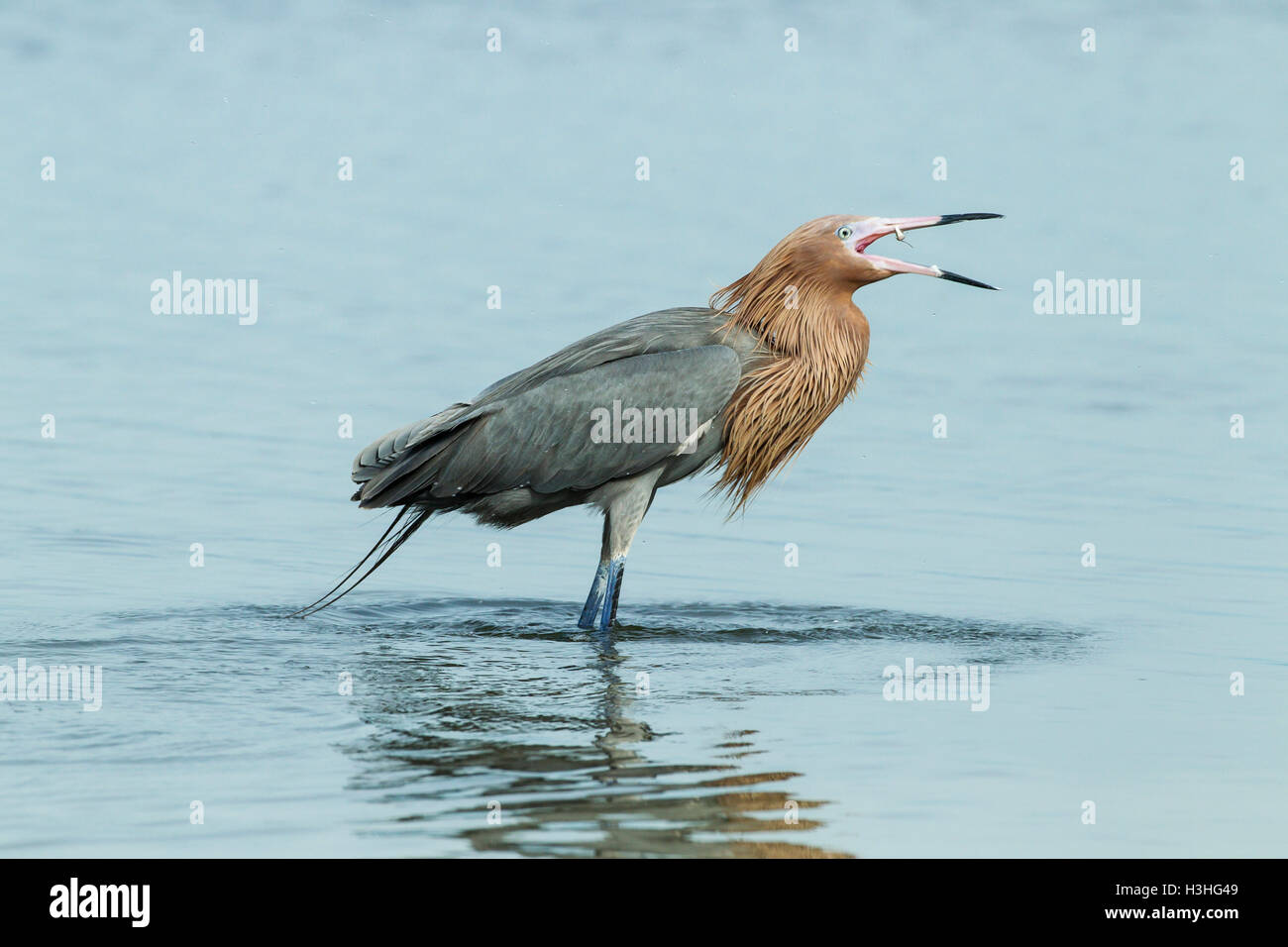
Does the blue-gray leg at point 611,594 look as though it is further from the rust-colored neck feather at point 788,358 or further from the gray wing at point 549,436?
the rust-colored neck feather at point 788,358

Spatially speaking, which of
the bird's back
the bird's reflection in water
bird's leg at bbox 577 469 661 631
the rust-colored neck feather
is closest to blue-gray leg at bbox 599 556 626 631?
bird's leg at bbox 577 469 661 631

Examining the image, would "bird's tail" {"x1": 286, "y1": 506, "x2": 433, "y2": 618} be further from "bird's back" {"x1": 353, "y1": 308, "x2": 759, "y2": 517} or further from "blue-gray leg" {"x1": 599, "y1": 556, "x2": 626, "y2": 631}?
"blue-gray leg" {"x1": 599, "y1": 556, "x2": 626, "y2": 631}

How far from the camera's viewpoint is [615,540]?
35.6ft

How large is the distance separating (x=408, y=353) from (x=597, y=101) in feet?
26.7

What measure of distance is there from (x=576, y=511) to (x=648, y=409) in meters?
3.59

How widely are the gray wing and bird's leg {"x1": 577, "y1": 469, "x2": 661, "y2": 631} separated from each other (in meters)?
0.13

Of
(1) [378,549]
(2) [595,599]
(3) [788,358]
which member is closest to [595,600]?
(2) [595,599]

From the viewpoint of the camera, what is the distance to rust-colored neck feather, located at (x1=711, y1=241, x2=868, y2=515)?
10.9m

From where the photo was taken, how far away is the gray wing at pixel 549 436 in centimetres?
1064

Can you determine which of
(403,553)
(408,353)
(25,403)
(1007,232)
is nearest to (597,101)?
(1007,232)

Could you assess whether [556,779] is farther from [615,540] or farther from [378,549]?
[378,549]

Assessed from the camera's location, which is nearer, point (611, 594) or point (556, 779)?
point (556, 779)

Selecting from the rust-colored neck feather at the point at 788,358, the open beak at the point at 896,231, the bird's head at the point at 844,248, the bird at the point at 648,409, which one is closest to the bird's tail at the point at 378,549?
the bird at the point at 648,409

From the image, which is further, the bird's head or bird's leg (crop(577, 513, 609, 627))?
the bird's head
